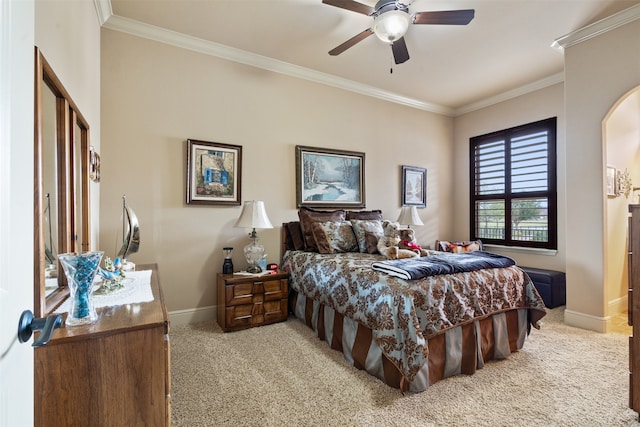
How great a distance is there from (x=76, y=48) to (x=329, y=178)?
2.69 metres

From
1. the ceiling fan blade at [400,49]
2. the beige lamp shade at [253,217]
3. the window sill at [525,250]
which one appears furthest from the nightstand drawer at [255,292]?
the window sill at [525,250]

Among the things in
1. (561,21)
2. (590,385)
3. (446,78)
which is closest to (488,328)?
(590,385)

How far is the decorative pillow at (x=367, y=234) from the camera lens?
3281 millimetres

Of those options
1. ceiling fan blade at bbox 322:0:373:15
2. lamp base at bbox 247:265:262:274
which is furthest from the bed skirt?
ceiling fan blade at bbox 322:0:373:15

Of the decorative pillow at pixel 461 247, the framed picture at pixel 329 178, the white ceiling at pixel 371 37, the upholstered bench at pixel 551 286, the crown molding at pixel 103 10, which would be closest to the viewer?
the crown molding at pixel 103 10

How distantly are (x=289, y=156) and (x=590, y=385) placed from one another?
10.8 ft

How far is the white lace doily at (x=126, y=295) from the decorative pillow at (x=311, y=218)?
178 cm

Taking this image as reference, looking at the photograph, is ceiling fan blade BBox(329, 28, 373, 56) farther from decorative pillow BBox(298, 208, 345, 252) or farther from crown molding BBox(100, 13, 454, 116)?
decorative pillow BBox(298, 208, 345, 252)

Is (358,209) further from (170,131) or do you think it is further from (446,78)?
(170,131)

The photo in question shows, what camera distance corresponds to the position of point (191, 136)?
3.08 metres

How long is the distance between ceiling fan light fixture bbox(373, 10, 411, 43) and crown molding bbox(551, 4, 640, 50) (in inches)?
78.2

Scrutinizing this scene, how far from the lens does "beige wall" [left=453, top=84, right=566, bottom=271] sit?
151 inches

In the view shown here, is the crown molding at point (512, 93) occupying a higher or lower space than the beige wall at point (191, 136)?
higher

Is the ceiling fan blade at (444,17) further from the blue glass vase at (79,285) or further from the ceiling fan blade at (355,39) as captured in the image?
the blue glass vase at (79,285)
